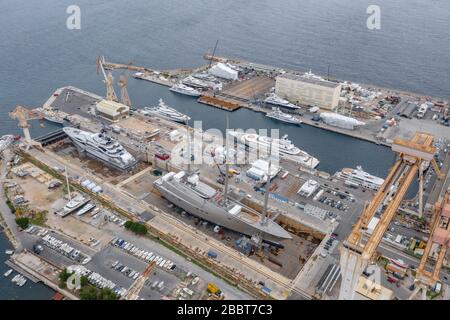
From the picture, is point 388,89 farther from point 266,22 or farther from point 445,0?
point 445,0

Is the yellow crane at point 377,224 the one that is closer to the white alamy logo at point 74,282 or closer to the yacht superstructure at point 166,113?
the white alamy logo at point 74,282

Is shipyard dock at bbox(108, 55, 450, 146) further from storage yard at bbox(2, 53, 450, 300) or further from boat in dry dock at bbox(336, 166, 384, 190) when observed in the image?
boat in dry dock at bbox(336, 166, 384, 190)

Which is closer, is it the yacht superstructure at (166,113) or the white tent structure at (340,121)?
the white tent structure at (340,121)

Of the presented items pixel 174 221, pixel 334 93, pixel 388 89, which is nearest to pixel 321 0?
Answer: pixel 388 89

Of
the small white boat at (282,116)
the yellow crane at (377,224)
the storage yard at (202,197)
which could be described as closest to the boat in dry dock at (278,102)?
the storage yard at (202,197)

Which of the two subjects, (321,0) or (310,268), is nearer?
(310,268)

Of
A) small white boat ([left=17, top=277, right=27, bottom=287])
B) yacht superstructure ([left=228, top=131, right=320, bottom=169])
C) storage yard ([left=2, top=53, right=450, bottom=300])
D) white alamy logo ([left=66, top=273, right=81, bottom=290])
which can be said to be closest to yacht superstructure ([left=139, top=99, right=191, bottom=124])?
storage yard ([left=2, top=53, right=450, bottom=300])
